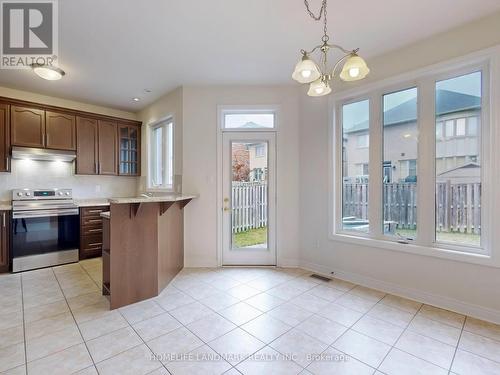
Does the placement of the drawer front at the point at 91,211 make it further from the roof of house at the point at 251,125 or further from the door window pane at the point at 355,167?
the door window pane at the point at 355,167

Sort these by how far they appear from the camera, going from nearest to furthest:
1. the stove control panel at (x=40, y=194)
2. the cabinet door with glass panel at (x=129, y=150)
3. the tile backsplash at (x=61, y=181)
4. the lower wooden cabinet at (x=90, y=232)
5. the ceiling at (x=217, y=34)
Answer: the ceiling at (x=217, y=34), the stove control panel at (x=40, y=194), the tile backsplash at (x=61, y=181), the lower wooden cabinet at (x=90, y=232), the cabinet door with glass panel at (x=129, y=150)

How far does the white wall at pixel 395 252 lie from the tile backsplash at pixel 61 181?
3.72 metres

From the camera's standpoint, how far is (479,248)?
2.44 metres

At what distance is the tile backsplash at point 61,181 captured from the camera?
13.0 feet

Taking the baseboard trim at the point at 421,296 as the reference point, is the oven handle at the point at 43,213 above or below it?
above

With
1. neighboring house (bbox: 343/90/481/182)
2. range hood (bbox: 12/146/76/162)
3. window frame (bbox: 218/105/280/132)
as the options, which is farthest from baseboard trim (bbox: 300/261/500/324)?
range hood (bbox: 12/146/76/162)

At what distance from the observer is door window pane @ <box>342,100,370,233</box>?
10.6 feet

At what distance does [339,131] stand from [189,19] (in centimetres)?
225

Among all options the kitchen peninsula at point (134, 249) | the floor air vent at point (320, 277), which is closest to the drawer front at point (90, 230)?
the kitchen peninsula at point (134, 249)

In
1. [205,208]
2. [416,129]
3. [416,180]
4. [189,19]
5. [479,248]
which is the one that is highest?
[189,19]

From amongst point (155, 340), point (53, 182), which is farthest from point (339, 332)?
point (53, 182)

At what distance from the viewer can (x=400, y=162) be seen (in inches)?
115

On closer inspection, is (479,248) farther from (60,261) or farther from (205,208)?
(60,261)

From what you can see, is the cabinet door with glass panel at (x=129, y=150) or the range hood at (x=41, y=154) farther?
the cabinet door with glass panel at (x=129, y=150)
